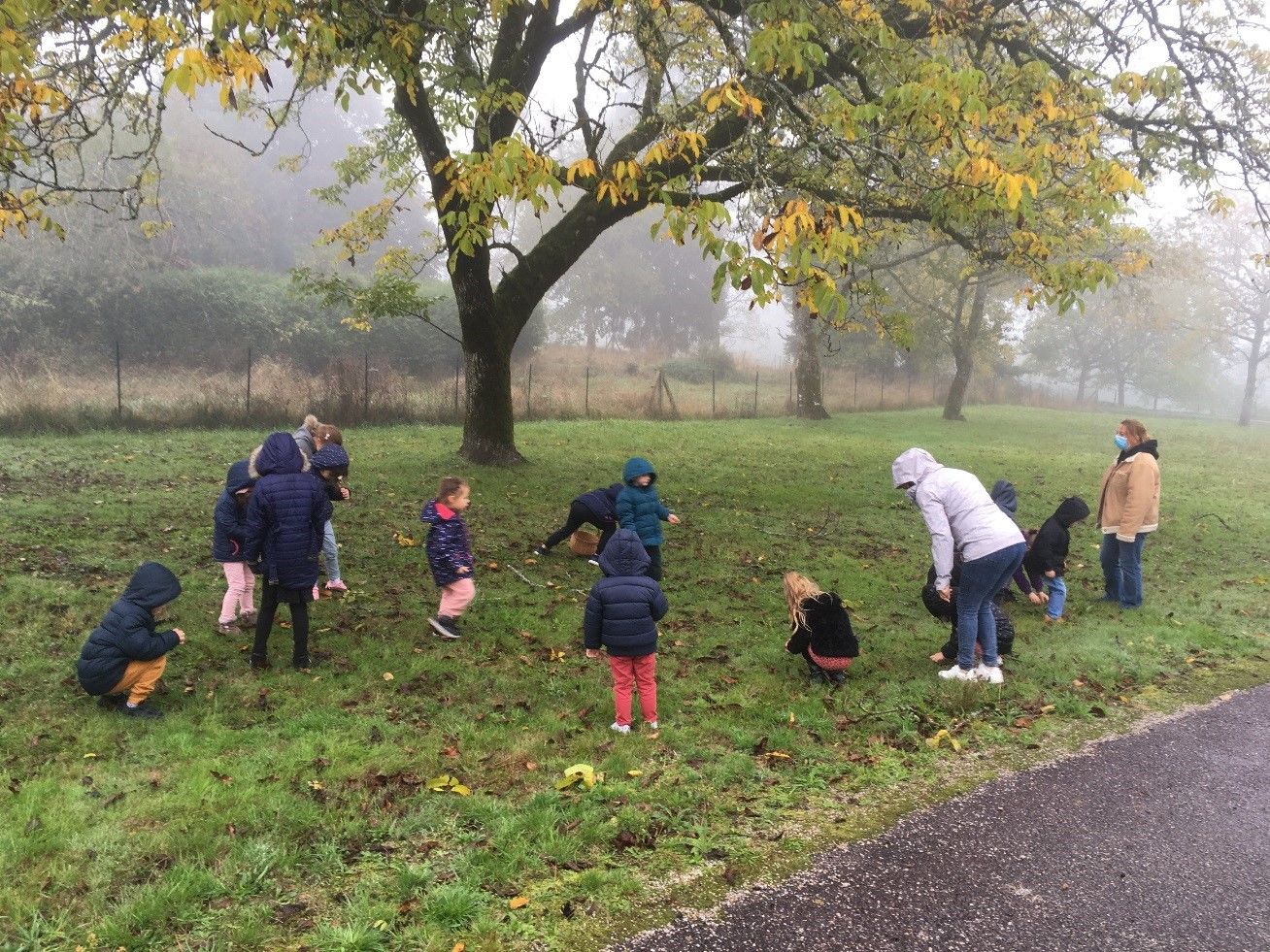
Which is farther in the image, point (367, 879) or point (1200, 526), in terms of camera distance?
point (1200, 526)

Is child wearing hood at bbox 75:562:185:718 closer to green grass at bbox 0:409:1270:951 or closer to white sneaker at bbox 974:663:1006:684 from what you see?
green grass at bbox 0:409:1270:951

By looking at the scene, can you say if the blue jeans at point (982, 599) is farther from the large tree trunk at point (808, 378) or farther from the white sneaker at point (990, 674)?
the large tree trunk at point (808, 378)

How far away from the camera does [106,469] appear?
39.2 feet

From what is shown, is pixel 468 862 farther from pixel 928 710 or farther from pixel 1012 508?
pixel 1012 508

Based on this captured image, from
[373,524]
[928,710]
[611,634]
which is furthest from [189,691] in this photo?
[928,710]

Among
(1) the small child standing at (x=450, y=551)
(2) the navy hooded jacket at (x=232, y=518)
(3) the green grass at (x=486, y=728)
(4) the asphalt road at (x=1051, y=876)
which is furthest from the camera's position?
(1) the small child standing at (x=450, y=551)

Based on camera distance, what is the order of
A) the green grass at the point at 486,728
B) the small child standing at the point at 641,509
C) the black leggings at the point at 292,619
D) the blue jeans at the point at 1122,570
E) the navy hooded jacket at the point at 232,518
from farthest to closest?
the blue jeans at the point at 1122,570 → the small child standing at the point at 641,509 → the navy hooded jacket at the point at 232,518 → the black leggings at the point at 292,619 → the green grass at the point at 486,728

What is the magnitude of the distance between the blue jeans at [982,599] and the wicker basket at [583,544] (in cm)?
424

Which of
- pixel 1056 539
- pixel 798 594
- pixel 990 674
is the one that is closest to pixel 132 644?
pixel 798 594

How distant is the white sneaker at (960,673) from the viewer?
5.93 m

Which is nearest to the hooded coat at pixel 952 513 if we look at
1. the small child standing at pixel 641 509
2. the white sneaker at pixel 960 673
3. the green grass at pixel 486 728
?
the white sneaker at pixel 960 673

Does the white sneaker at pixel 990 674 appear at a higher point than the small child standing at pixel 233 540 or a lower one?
lower

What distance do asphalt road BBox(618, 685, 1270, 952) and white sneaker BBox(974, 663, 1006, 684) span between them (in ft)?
3.94

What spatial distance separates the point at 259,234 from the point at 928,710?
134 feet
